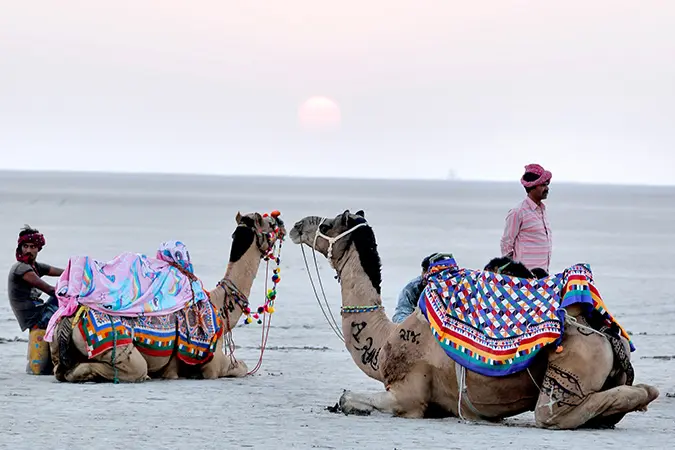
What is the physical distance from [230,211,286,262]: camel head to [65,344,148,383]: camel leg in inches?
57.8

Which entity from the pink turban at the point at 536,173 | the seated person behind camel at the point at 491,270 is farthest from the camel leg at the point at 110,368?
the pink turban at the point at 536,173

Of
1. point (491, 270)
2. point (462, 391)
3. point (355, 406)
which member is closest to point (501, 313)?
point (462, 391)

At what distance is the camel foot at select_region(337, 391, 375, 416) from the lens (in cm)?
924

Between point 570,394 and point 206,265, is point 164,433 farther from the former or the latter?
point 206,265

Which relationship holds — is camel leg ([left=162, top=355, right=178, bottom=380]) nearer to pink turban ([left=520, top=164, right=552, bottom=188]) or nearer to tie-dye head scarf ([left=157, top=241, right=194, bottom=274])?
tie-dye head scarf ([left=157, top=241, right=194, bottom=274])

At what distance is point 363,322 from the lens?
31.8 feet

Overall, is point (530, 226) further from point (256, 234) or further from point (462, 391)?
point (462, 391)

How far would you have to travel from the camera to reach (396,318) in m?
10.9

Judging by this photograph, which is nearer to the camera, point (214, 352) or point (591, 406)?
point (591, 406)

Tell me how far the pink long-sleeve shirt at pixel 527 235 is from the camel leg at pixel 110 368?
3.35 m

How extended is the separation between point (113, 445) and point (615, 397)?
3.25 meters

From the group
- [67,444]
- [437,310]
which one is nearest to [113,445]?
[67,444]

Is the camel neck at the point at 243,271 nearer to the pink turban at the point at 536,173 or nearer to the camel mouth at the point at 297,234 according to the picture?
the camel mouth at the point at 297,234

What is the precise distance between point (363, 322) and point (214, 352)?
2232 millimetres
